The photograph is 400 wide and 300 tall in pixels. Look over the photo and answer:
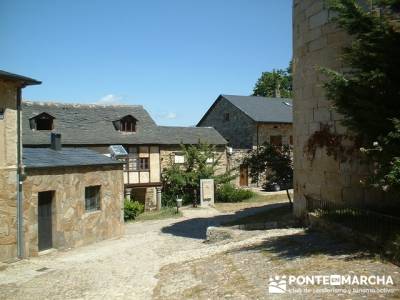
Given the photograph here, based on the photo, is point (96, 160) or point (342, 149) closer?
point (342, 149)

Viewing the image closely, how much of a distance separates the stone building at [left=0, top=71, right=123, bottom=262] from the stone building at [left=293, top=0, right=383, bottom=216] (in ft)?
24.6

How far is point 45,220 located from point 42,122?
12944 mm

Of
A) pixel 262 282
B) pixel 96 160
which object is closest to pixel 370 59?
pixel 262 282

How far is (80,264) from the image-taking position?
11.1 m

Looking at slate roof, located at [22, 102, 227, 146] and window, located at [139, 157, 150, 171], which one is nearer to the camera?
slate roof, located at [22, 102, 227, 146]

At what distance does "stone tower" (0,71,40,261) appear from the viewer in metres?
11.5

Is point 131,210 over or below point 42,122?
below

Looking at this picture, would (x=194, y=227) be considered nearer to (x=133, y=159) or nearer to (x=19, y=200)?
(x=19, y=200)

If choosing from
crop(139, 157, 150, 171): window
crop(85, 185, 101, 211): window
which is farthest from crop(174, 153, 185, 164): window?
crop(85, 185, 101, 211): window

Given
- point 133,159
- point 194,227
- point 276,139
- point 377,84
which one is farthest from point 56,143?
point 276,139

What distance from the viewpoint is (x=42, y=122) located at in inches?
973

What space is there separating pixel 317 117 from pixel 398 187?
4442mm

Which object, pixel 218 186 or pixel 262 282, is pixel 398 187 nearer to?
pixel 262 282

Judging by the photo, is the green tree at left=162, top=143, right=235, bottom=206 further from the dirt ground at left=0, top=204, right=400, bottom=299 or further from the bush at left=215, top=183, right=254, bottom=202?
the dirt ground at left=0, top=204, right=400, bottom=299
